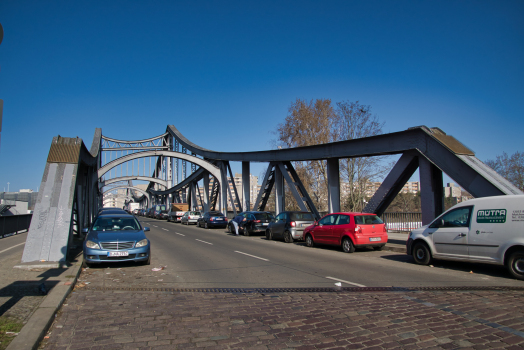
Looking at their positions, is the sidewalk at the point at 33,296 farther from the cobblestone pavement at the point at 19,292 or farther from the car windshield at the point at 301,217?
the car windshield at the point at 301,217

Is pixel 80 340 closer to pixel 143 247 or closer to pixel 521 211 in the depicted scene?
pixel 143 247

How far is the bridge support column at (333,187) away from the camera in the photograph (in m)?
18.9

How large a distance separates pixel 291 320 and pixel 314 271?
425 cm

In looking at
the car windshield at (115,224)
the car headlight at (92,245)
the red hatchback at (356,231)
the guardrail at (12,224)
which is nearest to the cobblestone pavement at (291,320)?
the car headlight at (92,245)

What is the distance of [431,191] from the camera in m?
A: 13.5

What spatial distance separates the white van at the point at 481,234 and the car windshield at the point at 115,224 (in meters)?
8.64

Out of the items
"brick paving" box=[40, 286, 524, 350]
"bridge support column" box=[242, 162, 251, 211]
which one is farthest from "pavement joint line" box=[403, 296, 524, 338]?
"bridge support column" box=[242, 162, 251, 211]

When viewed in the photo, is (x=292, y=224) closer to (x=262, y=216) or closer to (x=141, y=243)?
(x=262, y=216)

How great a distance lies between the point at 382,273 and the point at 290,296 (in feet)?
11.3

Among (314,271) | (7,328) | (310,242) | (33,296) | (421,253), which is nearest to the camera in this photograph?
(7,328)

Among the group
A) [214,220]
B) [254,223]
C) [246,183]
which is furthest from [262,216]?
[246,183]

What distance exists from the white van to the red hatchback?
8.87ft

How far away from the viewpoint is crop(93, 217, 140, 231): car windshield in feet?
36.2

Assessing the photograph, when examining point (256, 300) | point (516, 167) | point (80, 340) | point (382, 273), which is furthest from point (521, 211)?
point (516, 167)
